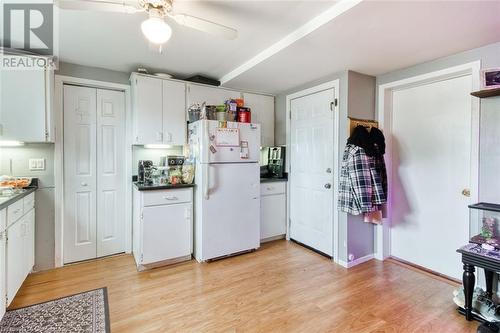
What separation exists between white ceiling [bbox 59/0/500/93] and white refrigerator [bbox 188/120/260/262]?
0.78 meters

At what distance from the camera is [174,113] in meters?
3.14

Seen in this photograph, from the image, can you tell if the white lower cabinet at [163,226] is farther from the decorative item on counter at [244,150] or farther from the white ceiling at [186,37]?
the white ceiling at [186,37]

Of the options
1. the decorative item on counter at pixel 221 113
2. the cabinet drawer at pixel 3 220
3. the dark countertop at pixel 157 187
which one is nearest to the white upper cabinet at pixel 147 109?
the dark countertop at pixel 157 187

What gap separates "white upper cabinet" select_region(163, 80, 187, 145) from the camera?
3.08 m

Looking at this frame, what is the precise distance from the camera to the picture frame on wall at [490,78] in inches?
79.6

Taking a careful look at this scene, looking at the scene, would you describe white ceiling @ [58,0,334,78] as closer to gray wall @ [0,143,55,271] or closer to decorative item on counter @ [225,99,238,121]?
decorative item on counter @ [225,99,238,121]

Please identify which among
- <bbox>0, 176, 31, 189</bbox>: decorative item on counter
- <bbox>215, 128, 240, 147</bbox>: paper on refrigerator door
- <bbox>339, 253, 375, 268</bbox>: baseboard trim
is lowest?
<bbox>339, 253, 375, 268</bbox>: baseboard trim

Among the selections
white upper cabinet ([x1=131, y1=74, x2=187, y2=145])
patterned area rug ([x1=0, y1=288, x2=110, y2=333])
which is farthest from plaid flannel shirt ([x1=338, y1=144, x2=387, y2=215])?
patterned area rug ([x1=0, y1=288, x2=110, y2=333])

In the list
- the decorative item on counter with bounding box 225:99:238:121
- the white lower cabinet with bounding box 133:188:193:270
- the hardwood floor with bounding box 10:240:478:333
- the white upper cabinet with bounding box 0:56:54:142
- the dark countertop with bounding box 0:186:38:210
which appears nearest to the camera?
the dark countertop with bounding box 0:186:38:210

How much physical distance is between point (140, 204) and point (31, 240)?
3.52 ft

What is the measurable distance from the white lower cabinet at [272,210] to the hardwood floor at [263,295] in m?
0.56

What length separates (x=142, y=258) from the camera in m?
2.68

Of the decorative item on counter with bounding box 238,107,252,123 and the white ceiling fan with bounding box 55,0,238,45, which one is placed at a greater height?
the white ceiling fan with bounding box 55,0,238,45

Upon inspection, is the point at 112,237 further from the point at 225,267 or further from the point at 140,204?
the point at 225,267
